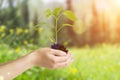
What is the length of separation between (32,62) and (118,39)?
5.27 feet

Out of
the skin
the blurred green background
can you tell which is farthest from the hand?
the blurred green background

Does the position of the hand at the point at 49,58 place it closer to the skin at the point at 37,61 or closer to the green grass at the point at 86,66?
the skin at the point at 37,61

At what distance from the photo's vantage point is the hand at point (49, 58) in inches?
37.4

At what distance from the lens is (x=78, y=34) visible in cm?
257

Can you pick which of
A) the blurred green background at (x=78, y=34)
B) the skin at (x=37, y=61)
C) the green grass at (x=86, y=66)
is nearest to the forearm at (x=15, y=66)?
the skin at (x=37, y=61)

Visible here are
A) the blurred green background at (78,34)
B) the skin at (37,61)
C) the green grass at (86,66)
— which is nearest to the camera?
the skin at (37,61)

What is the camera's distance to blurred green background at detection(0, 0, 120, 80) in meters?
2.34

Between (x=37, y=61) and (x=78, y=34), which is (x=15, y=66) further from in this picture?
(x=78, y=34)

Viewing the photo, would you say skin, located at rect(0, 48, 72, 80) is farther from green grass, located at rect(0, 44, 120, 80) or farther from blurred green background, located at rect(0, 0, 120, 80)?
blurred green background, located at rect(0, 0, 120, 80)

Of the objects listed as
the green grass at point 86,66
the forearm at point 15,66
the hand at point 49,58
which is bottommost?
the green grass at point 86,66

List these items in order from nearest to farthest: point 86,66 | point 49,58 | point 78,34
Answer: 1. point 49,58
2. point 86,66
3. point 78,34

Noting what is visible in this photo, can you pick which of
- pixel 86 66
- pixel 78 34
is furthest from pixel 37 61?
pixel 78 34

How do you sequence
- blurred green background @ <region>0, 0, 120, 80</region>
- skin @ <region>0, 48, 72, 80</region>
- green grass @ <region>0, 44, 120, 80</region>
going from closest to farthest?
skin @ <region>0, 48, 72, 80</region> → green grass @ <region>0, 44, 120, 80</region> → blurred green background @ <region>0, 0, 120, 80</region>

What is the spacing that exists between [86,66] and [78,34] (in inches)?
11.6
